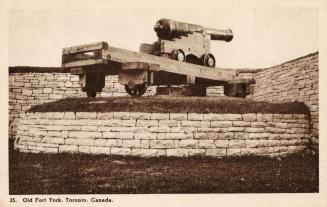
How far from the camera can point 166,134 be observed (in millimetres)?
6965

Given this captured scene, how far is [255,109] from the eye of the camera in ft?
24.7

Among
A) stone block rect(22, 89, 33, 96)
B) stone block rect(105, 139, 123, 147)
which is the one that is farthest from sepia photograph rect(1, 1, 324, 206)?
stone block rect(22, 89, 33, 96)

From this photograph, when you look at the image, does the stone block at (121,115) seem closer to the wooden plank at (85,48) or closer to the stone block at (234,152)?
the wooden plank at (85,48)

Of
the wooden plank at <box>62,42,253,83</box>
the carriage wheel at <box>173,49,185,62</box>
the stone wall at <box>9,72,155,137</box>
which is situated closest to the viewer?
the wooden plank at <box>62,42,253,83</box>

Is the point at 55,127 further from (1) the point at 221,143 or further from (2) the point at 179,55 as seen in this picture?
(1) the point at 221,143

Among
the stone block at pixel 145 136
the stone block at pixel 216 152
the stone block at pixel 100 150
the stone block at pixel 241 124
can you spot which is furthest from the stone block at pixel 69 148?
the stone block at pixel 241 124

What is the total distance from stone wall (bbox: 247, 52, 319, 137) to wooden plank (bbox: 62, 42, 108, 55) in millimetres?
2871

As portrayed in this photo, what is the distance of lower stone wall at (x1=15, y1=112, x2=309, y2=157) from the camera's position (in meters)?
6.96

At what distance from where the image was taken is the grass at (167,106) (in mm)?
7180

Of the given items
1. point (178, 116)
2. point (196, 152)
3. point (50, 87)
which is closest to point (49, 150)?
point (178, 116)

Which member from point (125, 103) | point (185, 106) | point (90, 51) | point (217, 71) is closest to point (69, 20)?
point (90, 51)

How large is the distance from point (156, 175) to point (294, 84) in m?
3.58

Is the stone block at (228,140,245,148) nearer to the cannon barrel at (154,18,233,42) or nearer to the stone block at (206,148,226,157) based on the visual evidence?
the stone block at (206,148,226,157)

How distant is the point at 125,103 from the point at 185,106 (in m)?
0.82
